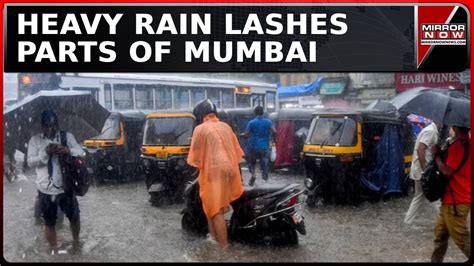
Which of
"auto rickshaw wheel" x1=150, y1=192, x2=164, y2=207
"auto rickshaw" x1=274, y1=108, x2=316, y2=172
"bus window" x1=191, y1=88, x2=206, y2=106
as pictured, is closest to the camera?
"bus window" x1=191, y1=88, x2=206, y2=106

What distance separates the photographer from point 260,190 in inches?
146

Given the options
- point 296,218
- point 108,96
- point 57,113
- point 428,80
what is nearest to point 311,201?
point 296,218

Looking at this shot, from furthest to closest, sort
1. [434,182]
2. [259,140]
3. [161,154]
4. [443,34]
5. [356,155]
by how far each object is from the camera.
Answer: [356,155], [259,140], [161,154], [434,182], [443,34]

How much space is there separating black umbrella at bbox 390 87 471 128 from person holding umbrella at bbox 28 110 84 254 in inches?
91.5

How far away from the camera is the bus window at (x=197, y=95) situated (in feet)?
10.7

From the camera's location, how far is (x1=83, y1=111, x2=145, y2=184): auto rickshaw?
3.57 m

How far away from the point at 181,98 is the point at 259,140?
80 centimetres

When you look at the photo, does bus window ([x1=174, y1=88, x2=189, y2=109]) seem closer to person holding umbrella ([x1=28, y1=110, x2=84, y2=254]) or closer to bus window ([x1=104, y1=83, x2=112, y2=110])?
bus window ([x1=104, y1=83, x2=112, y2=110])

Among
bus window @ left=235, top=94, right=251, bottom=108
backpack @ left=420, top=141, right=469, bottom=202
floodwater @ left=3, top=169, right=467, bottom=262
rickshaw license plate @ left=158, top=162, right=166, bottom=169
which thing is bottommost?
floodwater @ left=3, top=169, right=467, bottom=262

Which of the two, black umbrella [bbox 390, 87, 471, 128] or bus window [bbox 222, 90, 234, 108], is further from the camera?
bus window [bbox 222, 90, 234, 108]

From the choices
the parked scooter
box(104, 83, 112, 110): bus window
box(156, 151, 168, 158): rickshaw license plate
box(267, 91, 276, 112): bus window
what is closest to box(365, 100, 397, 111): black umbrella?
box(267, 91, 276, 112): bus window

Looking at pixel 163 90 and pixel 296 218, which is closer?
pixel 163 90

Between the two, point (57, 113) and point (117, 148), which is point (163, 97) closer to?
point (57, 113)

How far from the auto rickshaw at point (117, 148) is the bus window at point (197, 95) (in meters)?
A: 0.44
